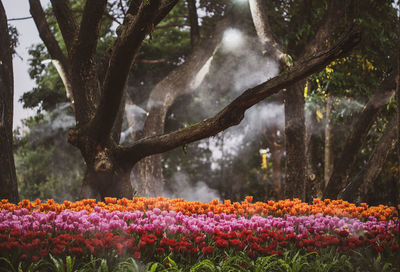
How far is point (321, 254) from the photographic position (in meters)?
3.58

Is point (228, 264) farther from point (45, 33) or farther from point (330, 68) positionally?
point (330, 68)

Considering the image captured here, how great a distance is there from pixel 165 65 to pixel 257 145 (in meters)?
7.24

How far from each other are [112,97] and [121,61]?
69 cm

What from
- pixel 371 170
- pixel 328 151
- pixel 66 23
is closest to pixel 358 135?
pixel 371 170

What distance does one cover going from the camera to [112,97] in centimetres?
621

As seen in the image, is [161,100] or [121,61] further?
[161,100]

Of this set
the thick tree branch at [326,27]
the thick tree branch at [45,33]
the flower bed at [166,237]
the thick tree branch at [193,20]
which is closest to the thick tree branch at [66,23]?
the thick tree branch at [45,33]

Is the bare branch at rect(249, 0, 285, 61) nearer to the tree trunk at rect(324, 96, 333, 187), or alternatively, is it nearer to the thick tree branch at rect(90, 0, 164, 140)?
the thick tree branch at rect(90, 0, 164, 140)

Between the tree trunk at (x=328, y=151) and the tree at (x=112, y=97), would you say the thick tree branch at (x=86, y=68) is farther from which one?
the tree trunk at (x=328, y=151)

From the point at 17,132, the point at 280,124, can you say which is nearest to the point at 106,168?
the point at 280,124

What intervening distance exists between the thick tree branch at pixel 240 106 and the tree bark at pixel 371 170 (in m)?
3.83

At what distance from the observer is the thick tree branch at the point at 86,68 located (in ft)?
21.2

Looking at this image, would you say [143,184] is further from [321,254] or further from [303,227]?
[321,254]

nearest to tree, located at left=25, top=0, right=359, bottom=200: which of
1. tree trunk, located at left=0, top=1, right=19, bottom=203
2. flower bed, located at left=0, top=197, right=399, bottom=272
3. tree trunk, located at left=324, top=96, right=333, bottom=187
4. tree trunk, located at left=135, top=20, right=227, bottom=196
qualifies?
tree trunk, located at left=0, top=1, right=19, bottom=203
